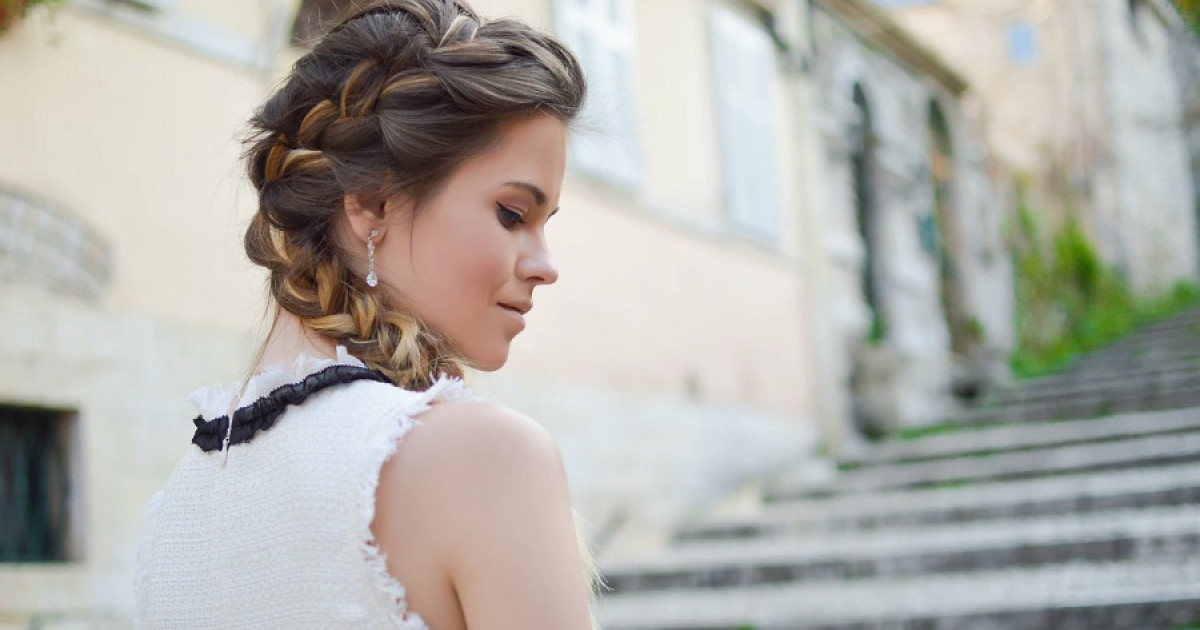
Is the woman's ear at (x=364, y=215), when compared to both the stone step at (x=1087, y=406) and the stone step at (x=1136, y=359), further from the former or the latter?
the stone step at (x=1136, y=359)

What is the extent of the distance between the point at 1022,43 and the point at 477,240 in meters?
22.6

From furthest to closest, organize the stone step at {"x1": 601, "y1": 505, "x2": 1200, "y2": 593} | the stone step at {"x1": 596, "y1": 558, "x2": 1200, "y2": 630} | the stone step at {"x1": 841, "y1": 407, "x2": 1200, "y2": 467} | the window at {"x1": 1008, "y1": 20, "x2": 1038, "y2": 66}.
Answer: the window at {"x1": 1008, "y1": 20, "x2": 1038, "y2": 66}
the stone step at {"x1": 841, "y1": 407, "x2": 1200, "y2": 467}
the stone step at {"x1": 601, "y1": 505, "x2": 1200, "y2": 593}
the stone step at {"x1": 596, "y1": 558, "x2": 1200, "y2": 630}

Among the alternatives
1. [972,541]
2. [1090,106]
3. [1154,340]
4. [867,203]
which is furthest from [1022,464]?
[1090,106]

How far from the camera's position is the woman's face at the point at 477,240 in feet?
4.35

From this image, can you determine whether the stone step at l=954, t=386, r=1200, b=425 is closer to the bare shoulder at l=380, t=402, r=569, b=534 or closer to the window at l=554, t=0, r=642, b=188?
the window at l=554, t=0, r=642, b=188

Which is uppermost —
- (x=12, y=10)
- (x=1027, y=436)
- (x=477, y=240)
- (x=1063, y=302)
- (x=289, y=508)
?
(x=12, y=10)

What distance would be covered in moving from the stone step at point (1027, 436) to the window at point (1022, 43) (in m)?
12.3

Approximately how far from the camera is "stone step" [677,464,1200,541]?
7.08 metres

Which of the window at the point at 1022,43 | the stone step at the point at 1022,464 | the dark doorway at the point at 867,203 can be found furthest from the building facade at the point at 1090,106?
the stone step at the point at 1022,464

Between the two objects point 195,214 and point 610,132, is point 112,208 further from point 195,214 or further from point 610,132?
point 610,132

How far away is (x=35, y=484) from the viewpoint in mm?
4887

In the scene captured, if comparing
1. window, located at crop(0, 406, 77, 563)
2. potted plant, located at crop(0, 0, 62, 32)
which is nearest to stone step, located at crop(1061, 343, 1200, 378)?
window, located at crop(0, 406, 77, 563)

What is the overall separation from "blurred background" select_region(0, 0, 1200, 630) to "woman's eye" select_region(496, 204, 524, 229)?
337 mm

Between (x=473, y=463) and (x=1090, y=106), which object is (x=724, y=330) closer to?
(x=473, y=463)
